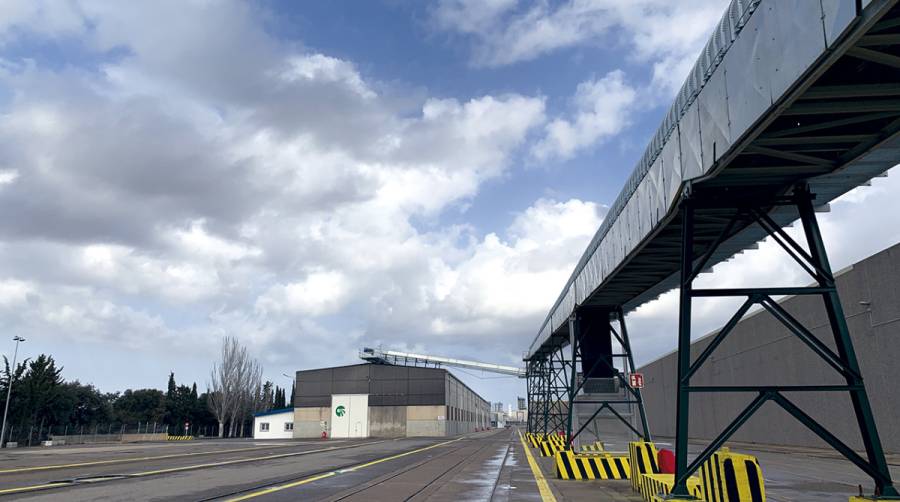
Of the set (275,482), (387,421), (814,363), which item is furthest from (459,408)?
(275,482)

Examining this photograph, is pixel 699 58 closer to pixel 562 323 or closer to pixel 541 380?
pixel 562 323

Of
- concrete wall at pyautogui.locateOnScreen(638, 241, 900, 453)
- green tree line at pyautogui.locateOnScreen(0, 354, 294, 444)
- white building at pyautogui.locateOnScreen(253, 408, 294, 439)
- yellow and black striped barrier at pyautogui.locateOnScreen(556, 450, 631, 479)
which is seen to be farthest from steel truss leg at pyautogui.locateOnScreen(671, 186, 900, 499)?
white building at pyautogui.locateOnScreen(253, 408, 294, 439)

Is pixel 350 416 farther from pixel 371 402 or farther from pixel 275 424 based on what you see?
pixel 275 424

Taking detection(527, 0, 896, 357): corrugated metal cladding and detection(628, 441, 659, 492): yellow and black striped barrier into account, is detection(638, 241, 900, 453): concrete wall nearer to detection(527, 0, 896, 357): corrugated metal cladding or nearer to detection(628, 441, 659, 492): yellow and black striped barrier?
detection(527, 0, 896, 357): corrugated metal cladding

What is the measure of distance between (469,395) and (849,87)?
352 ft

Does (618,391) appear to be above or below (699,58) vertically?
below

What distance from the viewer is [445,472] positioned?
2005 cm

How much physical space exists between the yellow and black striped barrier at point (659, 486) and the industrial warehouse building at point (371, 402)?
62741 mm

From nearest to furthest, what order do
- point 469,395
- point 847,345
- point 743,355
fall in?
point 847,345 → point 743,355 → point 469,395

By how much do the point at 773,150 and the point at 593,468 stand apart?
38.3 feet

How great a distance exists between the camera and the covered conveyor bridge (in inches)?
221

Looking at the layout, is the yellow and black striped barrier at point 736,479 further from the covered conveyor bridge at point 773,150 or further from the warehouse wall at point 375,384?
the warehouse wall at point 375,384

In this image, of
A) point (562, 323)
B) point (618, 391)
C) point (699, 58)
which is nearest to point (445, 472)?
point (618, 391)

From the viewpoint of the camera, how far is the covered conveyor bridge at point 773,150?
5.62m
